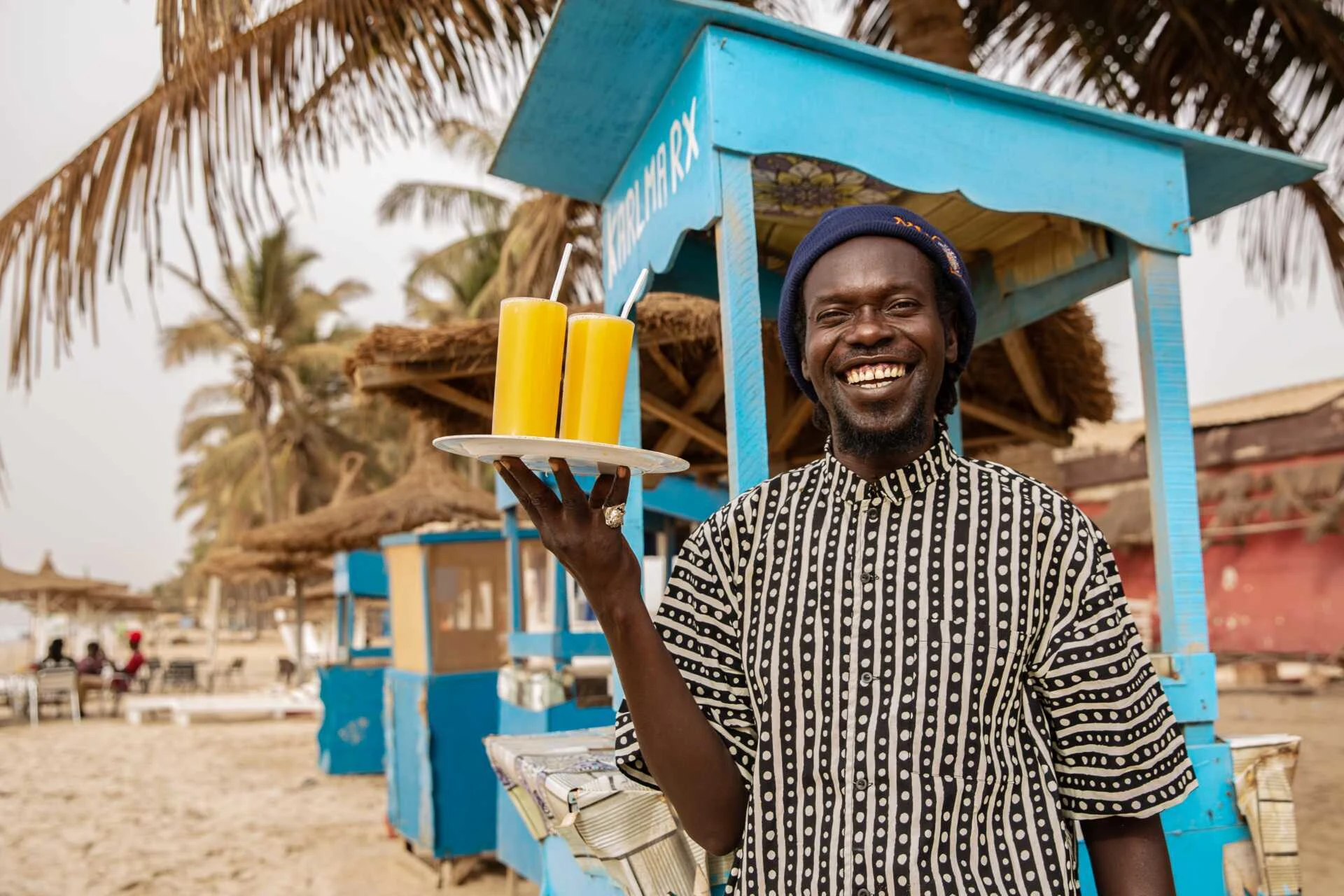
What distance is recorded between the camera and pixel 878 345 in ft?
4.69

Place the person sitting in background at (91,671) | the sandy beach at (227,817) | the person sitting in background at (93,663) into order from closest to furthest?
the sandy beach at (227,817) → the person sitting in background at (91,671) → the person sitting in background at (93,663)

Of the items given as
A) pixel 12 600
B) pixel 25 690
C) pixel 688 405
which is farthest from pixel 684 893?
pixel 12 600

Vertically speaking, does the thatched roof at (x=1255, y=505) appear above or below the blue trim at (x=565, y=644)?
above

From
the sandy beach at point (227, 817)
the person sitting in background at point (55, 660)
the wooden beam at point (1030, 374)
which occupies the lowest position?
the sandy beach at point (227, 817)

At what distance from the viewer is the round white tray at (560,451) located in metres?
1.22

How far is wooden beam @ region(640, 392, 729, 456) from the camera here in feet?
15.9

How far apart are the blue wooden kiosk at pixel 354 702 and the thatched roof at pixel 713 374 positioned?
4256 millimetres

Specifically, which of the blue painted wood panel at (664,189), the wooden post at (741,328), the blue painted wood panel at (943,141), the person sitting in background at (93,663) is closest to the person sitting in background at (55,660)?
the person sitting in background at (93,663)

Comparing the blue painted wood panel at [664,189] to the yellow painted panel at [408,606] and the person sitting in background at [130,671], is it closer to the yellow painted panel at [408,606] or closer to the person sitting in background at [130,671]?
the yellow painted panel at [408,606]

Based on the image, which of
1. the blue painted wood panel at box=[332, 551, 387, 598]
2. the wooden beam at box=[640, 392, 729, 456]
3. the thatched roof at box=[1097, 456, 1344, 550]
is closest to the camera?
the wooden beam at box=[640, 392, 729, 456]

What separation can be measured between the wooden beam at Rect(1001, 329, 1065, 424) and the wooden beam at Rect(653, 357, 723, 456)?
4.21 ft

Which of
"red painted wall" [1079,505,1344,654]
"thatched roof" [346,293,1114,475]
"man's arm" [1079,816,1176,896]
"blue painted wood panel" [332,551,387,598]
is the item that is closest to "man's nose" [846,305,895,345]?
"man's arm" [1079,816,1176,896]

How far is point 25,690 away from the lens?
16.4 m

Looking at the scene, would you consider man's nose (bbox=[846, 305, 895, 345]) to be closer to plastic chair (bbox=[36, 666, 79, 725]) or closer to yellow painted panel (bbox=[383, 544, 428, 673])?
yellow painted panel (bbox=[383, 544, 428, 673])
